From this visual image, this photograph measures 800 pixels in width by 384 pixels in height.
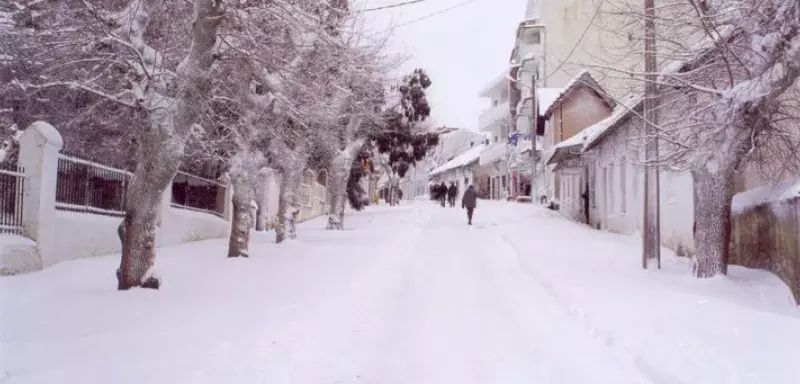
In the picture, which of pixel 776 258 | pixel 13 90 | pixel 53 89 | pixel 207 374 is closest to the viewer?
pixel 207 374

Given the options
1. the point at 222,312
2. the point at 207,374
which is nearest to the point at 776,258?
the point at 222,312

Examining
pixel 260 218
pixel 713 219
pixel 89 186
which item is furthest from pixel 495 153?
pixel 89 186

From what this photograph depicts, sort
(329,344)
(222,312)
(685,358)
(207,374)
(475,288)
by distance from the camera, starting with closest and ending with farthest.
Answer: (207,374)
(685,358)
(329,344)
(222,312)
(475,288)

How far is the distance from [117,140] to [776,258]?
1380 centimetres

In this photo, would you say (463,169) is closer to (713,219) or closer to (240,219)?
(240,219)

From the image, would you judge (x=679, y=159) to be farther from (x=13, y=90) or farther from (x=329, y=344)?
(x=13, y=90)

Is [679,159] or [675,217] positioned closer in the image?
[679,159]

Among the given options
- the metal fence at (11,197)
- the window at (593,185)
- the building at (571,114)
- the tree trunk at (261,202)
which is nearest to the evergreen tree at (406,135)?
the building at (571,114)

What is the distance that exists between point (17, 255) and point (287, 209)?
8567 mm

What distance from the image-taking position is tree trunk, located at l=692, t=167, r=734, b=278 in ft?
33.7

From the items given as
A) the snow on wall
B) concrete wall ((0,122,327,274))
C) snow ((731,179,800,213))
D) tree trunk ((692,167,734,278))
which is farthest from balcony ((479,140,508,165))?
concrete wall ((0,122,327,274))

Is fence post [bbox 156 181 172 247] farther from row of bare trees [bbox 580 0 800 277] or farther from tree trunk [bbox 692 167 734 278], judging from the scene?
tree trunk [bbox 692 167 734 278]

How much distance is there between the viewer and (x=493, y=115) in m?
54.7

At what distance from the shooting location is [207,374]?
4.96m
